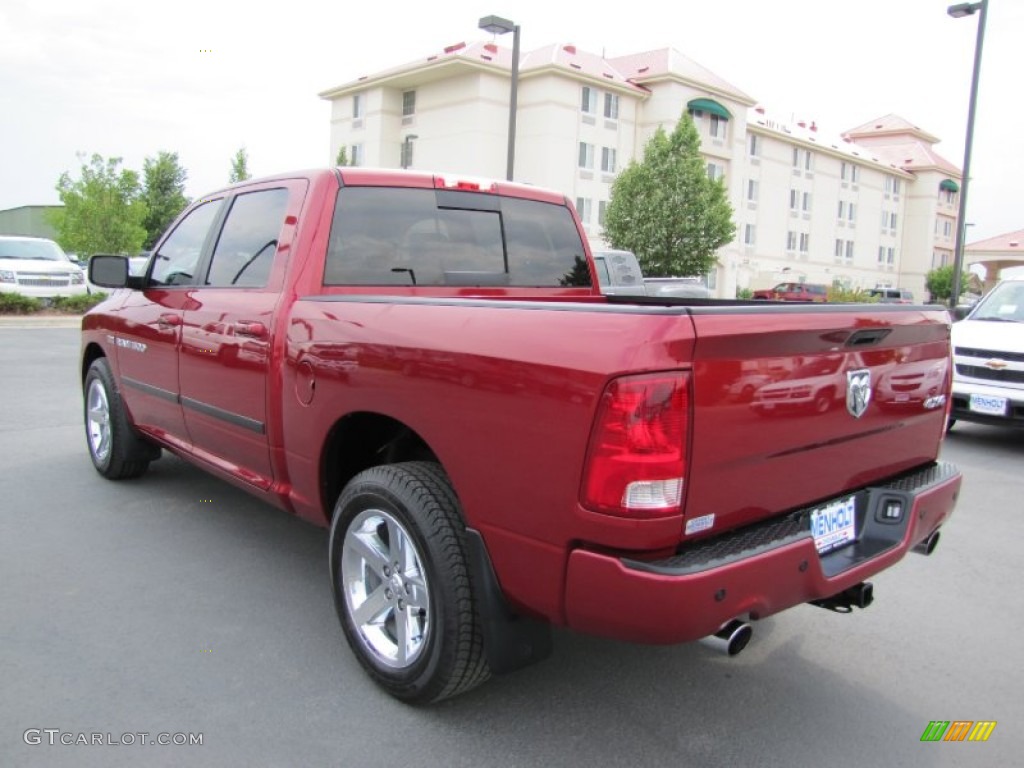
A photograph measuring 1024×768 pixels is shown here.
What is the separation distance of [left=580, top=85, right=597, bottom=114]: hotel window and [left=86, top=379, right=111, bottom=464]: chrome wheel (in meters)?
40.3

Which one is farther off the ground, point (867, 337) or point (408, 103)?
point (408, 103)

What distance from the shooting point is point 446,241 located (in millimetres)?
3979

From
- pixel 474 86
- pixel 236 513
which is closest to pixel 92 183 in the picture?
pixel 474 86

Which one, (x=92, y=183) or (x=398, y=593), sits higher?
(x=92, y=183)

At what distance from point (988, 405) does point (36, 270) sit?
1935 centimetres

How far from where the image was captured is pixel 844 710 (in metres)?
3.00

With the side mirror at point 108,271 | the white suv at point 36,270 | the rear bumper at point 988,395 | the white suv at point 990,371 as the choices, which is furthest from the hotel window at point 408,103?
the side mirror at point 108,271

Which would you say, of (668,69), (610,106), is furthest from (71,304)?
(668,69)

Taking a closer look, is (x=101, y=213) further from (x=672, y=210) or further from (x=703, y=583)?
(x=703, y=583)

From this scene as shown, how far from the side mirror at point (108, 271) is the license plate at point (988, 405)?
733cm

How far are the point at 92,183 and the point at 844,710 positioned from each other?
29.5 meters

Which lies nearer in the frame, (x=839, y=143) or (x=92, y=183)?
(x=92, y=183)

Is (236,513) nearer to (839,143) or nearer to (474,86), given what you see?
(474,86)

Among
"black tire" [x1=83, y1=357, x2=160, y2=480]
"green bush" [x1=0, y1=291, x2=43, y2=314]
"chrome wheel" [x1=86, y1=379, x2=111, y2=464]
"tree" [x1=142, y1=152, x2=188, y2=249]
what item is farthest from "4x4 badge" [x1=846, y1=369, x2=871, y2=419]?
"tree" [x1=142, y1=152, x2=188, y2=249]
